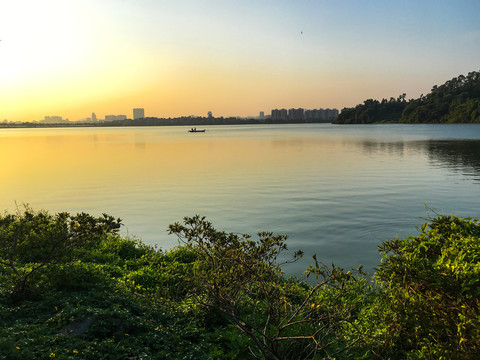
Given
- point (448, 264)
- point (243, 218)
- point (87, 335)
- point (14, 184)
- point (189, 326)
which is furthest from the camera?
point (14, 184)

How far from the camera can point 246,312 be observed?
8.23m

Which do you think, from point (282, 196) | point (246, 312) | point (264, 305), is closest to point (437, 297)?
point (264, 305)

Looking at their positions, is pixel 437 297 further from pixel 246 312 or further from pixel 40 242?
pixel 40 242

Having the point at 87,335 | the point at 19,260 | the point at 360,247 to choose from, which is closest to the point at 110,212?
the point at 19,260

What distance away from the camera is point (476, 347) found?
16.0 feet

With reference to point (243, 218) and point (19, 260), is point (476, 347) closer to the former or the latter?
point (19, 260)

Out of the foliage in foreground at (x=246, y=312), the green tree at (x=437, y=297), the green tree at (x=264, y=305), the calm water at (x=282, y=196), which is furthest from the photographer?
the calm water at (x=282, y=196)

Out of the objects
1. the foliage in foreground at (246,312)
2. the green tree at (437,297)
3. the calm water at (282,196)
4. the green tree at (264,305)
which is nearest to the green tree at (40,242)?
the foliage in foreground at (246,312)

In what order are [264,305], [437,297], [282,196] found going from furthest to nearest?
[282,196] < [264,305] < [437,297]

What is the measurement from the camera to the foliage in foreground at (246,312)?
5.60 meters

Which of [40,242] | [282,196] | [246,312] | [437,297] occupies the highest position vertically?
[437,297]

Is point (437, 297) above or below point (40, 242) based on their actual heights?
above

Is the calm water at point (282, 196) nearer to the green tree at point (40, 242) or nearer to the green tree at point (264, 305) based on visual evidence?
the green tree at point (264, 305)

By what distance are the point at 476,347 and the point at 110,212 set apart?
71.4 ft
